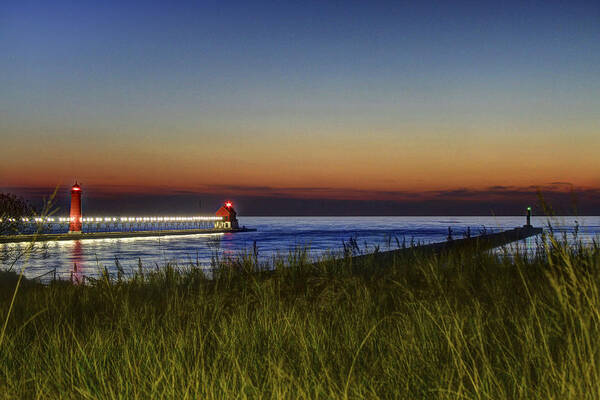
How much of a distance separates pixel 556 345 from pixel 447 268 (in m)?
4.91

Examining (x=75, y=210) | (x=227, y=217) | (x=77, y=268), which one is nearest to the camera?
(x=77, y=268)

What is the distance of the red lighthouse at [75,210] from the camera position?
207 ft

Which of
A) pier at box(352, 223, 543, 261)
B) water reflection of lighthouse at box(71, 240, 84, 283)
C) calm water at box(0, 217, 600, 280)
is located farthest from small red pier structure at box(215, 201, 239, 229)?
pier at box(352, 223, 543, 261)

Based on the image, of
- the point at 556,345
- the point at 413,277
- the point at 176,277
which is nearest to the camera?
the point at 556,345

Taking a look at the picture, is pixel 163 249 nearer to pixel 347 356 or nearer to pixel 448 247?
pixel 448 247

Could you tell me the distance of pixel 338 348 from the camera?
3773mm

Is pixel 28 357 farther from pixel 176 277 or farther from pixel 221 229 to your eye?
pixel 221 229

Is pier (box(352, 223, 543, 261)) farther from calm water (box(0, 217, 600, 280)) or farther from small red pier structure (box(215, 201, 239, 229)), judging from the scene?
small red pier structure (box(215, 201, 239, 229))

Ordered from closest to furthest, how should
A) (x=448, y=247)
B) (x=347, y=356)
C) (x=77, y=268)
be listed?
1. (x=347, y=356)
2. (x=448, y=247)
3. (x=77, y=268)

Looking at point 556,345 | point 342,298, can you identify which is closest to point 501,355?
point 556,345

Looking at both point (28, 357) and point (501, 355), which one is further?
point (28, 357)

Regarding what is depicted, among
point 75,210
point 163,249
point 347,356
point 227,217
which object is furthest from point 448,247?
point 227,217

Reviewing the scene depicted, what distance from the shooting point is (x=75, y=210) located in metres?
63.9

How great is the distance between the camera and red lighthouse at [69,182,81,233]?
63.0 metres
